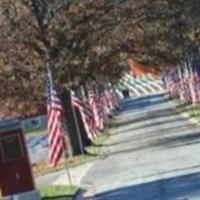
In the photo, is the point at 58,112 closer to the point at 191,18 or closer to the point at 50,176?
the point at 50,176

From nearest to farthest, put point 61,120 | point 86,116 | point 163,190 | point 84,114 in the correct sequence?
point 163,190, point 61,120, point 84,114, point 86,116

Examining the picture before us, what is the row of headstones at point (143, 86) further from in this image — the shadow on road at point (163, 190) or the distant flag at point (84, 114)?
the shadow on road at point (163, 190)

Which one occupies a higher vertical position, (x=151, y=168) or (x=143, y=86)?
(x=143, y=86)

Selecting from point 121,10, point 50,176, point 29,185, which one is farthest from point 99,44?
point 29,185

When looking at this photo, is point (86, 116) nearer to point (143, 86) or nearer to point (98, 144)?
point (98, 144)

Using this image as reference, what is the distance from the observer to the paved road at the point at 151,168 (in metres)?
21.4

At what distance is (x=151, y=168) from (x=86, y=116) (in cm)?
1846

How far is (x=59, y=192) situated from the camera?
2455 centimetres

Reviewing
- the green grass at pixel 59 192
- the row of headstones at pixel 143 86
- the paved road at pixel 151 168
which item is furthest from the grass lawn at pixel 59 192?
the row of headstones at pixel 143 86

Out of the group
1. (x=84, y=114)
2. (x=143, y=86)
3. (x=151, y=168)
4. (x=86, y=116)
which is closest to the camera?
(x=151, y=168)

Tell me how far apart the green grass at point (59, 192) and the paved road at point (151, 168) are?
57cm

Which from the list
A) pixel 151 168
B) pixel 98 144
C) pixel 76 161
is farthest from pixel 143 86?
pixel 151 168

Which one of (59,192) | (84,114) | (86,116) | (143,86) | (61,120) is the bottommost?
(59,192)

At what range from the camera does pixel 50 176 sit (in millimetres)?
31438
